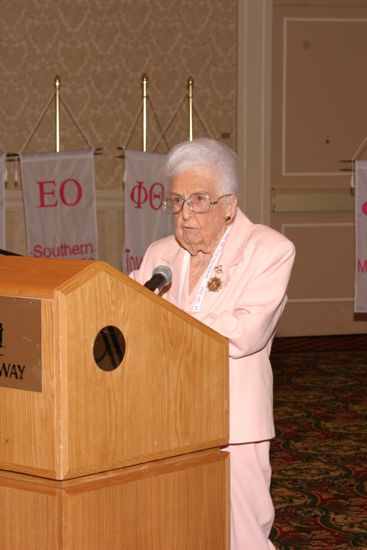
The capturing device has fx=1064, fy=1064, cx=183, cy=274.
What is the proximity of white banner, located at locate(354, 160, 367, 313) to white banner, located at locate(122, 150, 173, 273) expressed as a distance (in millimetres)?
1174

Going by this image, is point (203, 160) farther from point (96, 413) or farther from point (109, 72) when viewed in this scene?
point (109, 72)

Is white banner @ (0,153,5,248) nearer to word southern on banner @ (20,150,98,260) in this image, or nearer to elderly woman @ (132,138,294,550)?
word southern on banner @ (20,150,98,260)

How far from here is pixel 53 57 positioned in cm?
809

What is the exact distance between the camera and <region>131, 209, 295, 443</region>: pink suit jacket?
255 centimetres

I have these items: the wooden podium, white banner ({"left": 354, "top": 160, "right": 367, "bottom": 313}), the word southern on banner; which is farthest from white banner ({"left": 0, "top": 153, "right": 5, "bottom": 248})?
the wooden podium

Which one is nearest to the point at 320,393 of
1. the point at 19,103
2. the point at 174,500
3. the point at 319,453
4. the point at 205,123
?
the point at 319,453

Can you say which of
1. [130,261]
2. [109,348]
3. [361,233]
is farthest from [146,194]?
[109,348]

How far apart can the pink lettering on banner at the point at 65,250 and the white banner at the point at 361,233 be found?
66.7 inches

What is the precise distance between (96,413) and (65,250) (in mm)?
5022

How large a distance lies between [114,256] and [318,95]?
2.12 meters

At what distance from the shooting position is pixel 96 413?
1.90 m

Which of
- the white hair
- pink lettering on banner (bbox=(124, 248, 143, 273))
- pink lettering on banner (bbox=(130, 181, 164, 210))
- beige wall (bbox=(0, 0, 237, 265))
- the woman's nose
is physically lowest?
pink lettering on banner (bbox=(124, 248, 143, 273))

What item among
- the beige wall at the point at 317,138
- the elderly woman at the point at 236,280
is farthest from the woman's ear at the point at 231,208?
the beige wall at the point at 317,138

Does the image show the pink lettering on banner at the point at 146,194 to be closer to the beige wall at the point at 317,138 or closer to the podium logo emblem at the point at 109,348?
the beige wall at the point at 317,138
